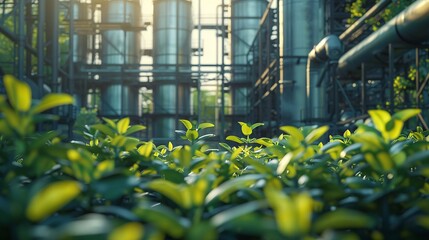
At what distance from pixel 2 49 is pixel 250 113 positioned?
10537mm

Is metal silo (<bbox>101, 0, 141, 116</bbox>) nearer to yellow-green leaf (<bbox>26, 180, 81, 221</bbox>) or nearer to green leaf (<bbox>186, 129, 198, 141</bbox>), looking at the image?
green leaf (<bbox>186, 129, 198, 141</bbox>)

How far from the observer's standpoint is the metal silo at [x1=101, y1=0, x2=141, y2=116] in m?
18.6

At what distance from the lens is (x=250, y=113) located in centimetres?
1845

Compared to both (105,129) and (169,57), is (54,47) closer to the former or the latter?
(169,57)

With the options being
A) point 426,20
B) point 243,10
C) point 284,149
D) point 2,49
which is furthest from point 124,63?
point 284,149

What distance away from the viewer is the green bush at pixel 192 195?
0.52 metres

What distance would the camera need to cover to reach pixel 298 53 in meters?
11.8

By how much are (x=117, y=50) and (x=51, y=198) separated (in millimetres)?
18739

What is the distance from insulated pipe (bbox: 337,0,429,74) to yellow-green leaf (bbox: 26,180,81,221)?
7.14 metres

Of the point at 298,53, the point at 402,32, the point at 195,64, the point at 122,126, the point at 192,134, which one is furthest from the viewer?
the point at 195,64

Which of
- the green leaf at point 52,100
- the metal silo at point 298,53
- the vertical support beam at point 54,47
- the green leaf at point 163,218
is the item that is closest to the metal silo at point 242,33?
the metal silo at point 298,53

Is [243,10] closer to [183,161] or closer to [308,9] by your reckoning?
[308,9]

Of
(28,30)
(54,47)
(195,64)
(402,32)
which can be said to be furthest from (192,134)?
(195,64)

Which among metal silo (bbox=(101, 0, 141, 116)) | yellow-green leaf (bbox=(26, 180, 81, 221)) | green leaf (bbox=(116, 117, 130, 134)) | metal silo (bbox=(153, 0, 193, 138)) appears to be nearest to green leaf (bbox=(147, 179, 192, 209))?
yellow-green leaf (bbox=(26, 180, 81, 221))
